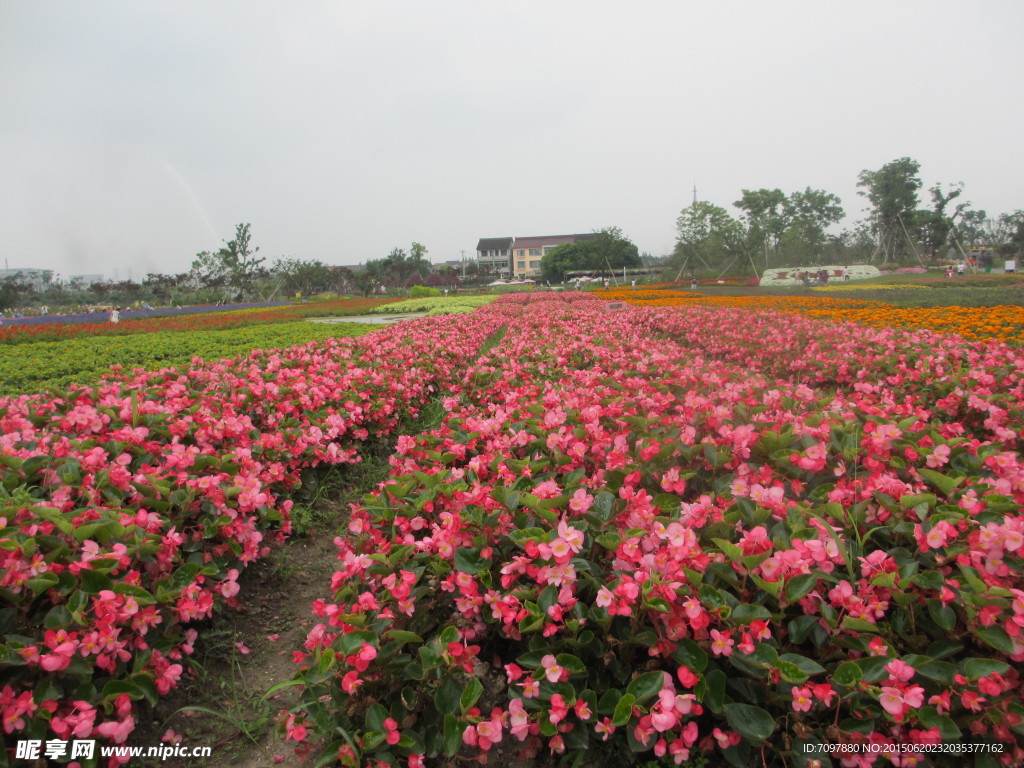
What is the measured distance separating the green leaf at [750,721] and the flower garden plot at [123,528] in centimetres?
140

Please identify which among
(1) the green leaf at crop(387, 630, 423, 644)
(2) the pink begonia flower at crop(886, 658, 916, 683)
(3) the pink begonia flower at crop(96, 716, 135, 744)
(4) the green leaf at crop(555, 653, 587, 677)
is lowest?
(3) the pink begonia flower at crop(96, 716, 135, 744)

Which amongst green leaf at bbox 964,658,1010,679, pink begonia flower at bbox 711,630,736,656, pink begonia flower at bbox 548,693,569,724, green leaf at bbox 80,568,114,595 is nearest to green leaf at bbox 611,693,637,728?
pink begonia flower at bbox 548,693,569,724

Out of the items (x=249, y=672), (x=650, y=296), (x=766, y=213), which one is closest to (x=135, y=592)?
(x=249, y=672)

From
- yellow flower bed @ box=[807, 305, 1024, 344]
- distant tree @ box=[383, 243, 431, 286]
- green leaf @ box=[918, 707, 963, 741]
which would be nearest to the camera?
green leaf @ box=[918, 707, 963, 741]

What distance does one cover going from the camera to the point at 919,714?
3.48ft

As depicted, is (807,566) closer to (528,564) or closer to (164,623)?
(528,564)

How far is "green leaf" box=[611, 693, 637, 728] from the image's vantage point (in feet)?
3.68

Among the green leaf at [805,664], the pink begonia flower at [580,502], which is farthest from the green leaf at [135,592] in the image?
the green leaf at [805,664]

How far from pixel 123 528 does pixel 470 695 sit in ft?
3.63

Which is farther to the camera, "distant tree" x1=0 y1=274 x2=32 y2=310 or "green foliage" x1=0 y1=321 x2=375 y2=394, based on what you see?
"distant tree" x1=0 y1=274 x2=32 y2=310

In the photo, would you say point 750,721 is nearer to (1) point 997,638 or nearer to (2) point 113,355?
(1) point 997,638

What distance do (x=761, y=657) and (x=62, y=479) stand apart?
220 cm

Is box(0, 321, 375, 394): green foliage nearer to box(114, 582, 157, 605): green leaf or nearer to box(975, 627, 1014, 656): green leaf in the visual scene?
box(114, 582, 157, 605): green leaf

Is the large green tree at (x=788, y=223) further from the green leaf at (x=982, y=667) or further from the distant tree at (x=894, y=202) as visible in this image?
the green leaf at (x=982, y=667)
